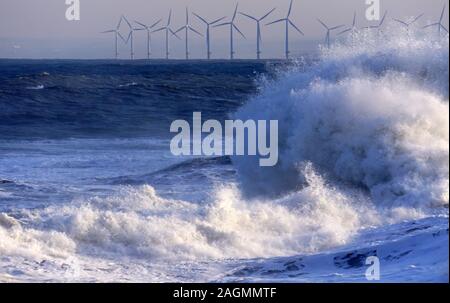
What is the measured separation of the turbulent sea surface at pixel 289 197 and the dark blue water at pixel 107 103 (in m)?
11.1

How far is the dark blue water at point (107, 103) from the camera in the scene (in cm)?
3422

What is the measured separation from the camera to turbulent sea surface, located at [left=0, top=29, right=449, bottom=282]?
1072 centimetres

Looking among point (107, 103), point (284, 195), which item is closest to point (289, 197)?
point (284, 195)

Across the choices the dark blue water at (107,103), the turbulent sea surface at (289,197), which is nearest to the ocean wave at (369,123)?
the turbulent sea surface at (289,197)

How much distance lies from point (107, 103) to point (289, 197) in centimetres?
3157

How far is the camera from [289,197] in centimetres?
1455

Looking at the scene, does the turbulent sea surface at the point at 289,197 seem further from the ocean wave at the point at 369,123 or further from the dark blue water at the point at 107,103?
the dark blue water at the point at 107,103

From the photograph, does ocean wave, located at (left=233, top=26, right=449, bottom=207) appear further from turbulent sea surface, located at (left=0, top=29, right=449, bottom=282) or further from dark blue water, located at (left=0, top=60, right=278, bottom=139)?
dark blue water, located at (left=0, top=60, right=278, bottom=139)

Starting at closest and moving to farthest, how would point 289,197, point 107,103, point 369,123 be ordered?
point 289,197, point 369,123, point 107,103

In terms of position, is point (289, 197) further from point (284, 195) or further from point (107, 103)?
point (107, 103)

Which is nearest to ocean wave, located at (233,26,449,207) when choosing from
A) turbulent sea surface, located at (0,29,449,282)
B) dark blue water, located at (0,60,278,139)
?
turbulent sea surface, located at (0,29,449,282)

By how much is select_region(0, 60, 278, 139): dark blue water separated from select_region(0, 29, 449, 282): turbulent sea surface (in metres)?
11.1
